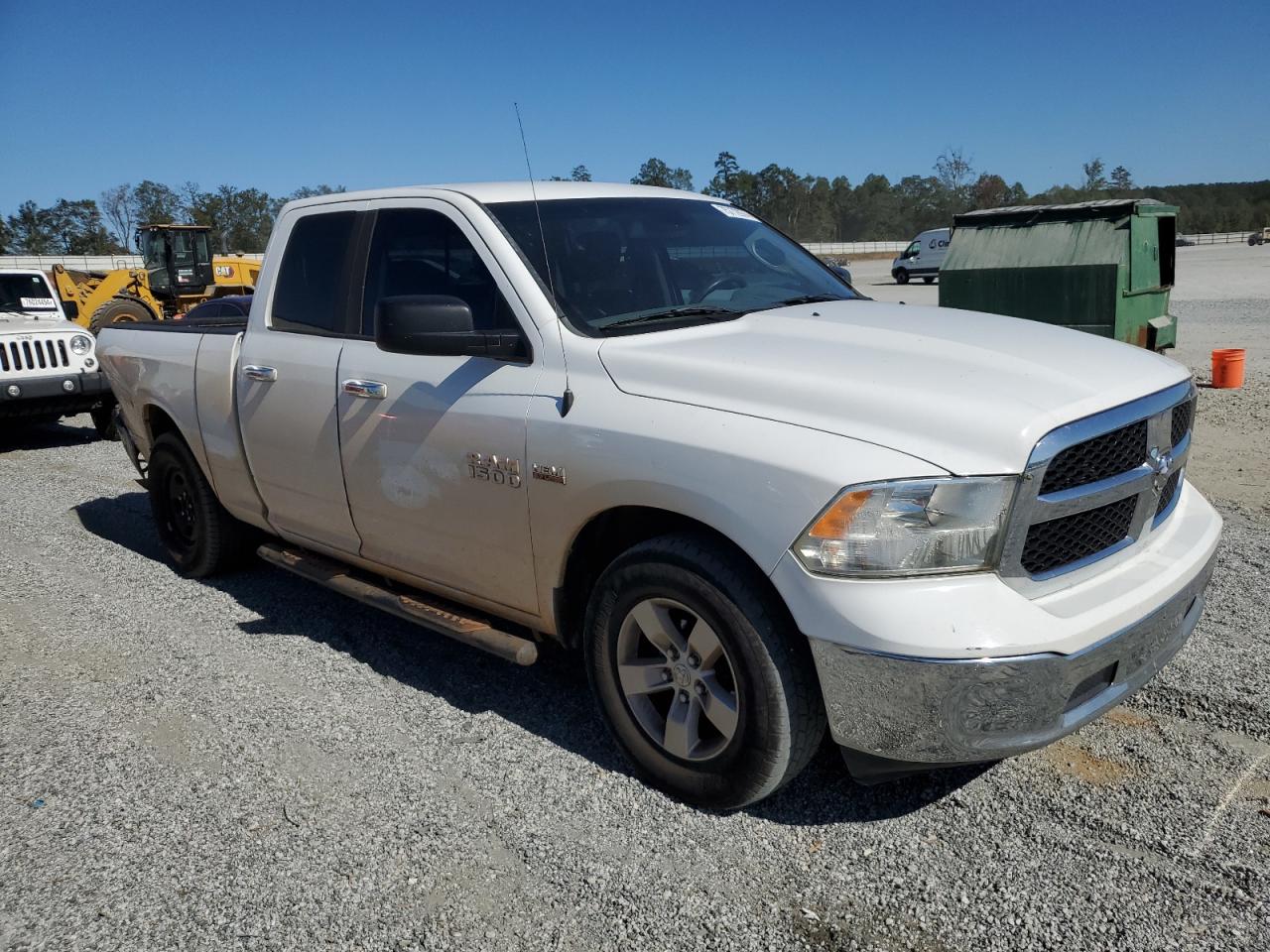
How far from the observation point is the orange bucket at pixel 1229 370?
10.5 meters

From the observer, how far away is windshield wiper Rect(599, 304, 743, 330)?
352 cm

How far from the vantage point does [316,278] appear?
4.51 metres

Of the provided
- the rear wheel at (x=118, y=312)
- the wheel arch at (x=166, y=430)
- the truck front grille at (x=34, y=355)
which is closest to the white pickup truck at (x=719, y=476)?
the wheel arch at (x=166, y=430)

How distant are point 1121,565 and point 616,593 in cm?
151

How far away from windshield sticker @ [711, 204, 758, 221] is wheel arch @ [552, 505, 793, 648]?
1867 millimetres

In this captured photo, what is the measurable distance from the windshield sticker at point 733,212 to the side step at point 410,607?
2143mm

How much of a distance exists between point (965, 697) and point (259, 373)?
11.4 ft

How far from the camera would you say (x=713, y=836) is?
3033mm

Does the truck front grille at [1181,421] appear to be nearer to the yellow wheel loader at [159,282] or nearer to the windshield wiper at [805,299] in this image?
the windshield wiper at [805,299]

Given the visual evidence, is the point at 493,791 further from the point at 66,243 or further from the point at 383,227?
the point at 66,243

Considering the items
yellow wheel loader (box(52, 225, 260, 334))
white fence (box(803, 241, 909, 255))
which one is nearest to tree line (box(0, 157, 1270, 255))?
white fence (box(803, 241, 909, 255))

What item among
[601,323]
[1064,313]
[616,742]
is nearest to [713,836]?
[616,742]

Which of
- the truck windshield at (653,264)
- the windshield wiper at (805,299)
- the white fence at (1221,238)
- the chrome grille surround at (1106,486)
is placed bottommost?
the white fence at (1221,238)

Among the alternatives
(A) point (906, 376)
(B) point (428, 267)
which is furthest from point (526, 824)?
(B) point (428, 267)
